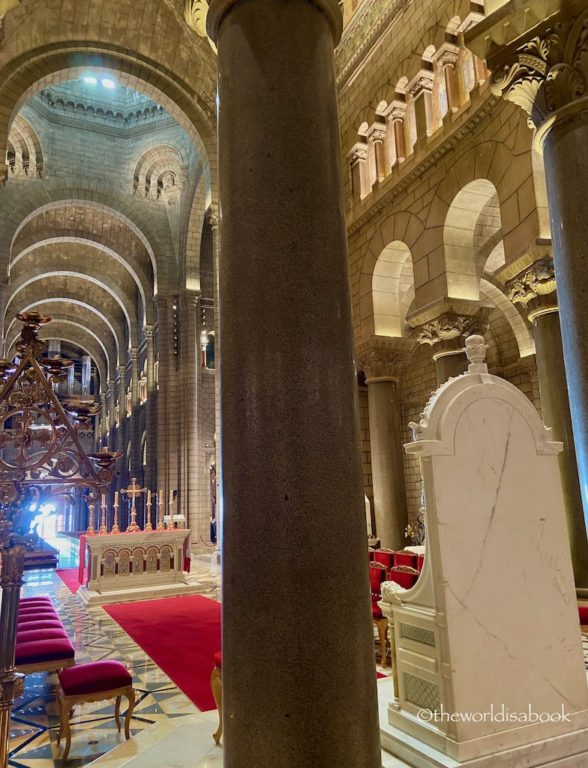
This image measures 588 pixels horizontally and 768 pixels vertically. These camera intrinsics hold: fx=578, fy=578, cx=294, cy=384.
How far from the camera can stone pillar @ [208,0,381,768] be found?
151 centimetres

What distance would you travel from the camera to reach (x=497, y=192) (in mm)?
6930

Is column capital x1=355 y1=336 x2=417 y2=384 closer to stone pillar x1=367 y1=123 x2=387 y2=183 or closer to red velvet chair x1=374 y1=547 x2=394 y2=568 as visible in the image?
stone pillar x1=367 y1=123 x2=387 y2=183

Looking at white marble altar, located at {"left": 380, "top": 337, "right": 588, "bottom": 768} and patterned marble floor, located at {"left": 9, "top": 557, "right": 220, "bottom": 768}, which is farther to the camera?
patterned marble floor, located at {"left": 9, "top": 557, "right": 220, "bottom": 768}

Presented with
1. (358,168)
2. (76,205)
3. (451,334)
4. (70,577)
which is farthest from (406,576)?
(76,205)

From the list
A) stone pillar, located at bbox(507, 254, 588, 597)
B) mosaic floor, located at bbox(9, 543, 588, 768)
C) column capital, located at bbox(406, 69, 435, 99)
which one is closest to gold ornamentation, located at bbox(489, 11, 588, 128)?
stone pillar, located at bbox(507, 254, 588, 597)

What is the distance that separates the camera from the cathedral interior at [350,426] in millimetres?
1601

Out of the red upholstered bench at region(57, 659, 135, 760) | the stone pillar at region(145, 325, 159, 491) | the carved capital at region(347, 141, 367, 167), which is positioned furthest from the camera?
the stone pillar at region(145, 325, 159, 491)

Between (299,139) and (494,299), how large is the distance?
11657 millimetres

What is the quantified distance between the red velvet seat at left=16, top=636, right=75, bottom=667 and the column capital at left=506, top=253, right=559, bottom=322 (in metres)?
5.59

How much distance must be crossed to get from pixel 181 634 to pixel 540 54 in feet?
21.2

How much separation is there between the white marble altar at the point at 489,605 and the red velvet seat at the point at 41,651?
7.96ft

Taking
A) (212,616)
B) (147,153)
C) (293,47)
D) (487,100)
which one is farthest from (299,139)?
(147,153)

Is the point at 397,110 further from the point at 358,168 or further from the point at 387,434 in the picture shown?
the point at 387,434

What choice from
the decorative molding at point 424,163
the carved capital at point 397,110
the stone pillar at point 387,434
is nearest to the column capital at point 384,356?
the stone pillar at point 387,434
